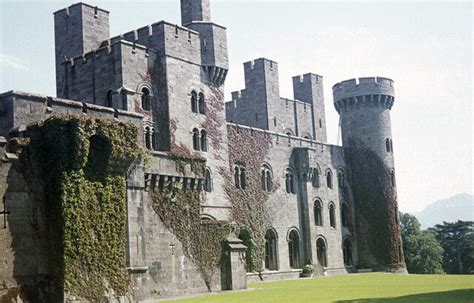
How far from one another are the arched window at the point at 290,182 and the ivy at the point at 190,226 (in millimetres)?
16292

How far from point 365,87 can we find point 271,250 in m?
18.6

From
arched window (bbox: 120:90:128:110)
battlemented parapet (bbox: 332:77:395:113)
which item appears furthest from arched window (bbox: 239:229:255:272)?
battlemented parapet (bbox: 332:77:395:113)

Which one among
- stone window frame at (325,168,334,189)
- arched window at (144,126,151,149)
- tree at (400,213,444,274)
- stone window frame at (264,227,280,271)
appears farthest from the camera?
tree at (400,213,444,274)

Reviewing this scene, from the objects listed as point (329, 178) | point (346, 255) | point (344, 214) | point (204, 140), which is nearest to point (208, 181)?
point (204, 140)

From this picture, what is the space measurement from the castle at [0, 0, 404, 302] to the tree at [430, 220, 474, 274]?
24.0m

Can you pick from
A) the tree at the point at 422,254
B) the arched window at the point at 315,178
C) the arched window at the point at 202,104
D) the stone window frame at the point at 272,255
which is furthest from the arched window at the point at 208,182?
the tree at the point at 422,254

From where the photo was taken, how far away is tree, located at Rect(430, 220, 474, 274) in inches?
3059

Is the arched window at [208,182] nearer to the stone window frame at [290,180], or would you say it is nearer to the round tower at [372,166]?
the stone window frame at [290,180]

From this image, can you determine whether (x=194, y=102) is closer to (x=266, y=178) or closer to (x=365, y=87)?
(x=266, y=178)

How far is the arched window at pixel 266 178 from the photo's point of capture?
48.9 metres

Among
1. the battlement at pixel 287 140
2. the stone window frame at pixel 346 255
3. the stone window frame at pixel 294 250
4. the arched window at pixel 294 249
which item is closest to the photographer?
the battlement at pixel 287 140

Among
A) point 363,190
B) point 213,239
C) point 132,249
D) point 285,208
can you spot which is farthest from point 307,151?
point 132,249

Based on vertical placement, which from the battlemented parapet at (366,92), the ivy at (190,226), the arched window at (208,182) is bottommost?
the ivy at (190,226)

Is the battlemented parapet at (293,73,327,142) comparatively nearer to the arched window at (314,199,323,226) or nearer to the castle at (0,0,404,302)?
the castle at (0,0,404,302)
